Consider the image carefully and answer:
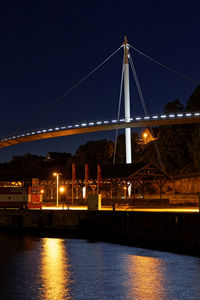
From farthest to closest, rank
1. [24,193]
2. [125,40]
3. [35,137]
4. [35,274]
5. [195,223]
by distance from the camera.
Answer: [35,137] → [125,40] → [24,193] → [195,223] → [35,274]

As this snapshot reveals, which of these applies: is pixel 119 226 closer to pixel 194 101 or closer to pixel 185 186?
pixel 185 186

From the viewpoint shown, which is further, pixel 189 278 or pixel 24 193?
pixel 24 193

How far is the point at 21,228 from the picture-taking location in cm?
3838

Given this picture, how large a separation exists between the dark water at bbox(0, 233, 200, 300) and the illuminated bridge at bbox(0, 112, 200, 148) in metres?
45.8

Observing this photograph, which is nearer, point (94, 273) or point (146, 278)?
point (146, 278)

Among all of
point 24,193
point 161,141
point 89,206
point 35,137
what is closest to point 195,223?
point 89,206

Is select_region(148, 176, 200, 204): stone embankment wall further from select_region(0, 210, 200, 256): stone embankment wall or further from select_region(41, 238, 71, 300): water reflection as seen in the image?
select_region(41, 238, 71, 300): water reflection

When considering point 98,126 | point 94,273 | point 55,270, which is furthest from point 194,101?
point 94,273

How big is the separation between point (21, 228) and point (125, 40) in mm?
49898

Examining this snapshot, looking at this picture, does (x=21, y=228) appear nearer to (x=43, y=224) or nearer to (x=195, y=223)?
(x=43, y=224)

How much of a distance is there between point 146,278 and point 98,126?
61.9 m

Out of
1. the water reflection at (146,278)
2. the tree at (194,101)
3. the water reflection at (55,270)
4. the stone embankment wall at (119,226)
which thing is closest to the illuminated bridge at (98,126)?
the tree at (194,101)

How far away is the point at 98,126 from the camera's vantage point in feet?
263

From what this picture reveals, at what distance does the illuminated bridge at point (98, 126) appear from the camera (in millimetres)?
71625
